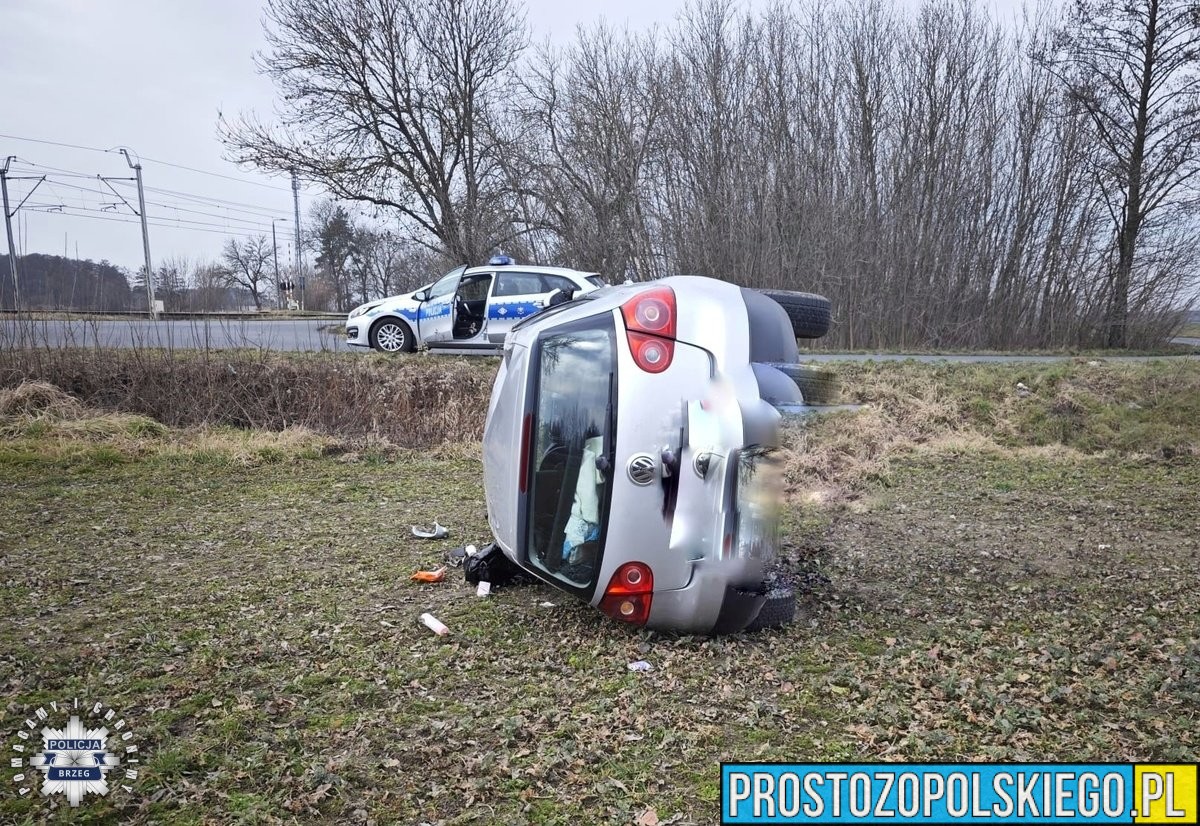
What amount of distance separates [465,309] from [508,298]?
2.75 feet

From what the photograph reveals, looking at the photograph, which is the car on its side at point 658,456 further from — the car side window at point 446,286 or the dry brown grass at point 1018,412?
the car side window at point 446,286

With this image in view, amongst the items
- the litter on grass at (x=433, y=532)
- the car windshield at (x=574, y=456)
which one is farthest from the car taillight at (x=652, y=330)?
the litter on grass at (x=433, y=532)

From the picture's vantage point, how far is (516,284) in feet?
→ 44.9

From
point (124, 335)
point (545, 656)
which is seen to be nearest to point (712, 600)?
point (545, 656)

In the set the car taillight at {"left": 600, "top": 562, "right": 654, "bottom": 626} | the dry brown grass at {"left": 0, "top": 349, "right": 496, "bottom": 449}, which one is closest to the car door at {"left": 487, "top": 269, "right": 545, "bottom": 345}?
the dry brown grass at {"left": 0, "top": 349, "right": 496, "bottom": 449}

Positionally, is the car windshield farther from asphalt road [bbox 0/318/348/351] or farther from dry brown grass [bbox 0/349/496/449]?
asphalt road [bbox 0/318/348/351]

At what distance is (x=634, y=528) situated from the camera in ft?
11.4

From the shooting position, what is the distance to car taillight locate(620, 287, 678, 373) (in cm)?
355

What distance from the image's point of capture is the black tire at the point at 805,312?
4801 millimetres

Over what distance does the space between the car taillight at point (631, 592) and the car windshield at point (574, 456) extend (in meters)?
0.10

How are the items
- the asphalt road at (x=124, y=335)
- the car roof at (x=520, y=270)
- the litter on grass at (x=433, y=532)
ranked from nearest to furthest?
the litter on grass at (x=433, y=532) → the asphalt road at (x=124, y=335) → the car roof at (x=520, y=270)

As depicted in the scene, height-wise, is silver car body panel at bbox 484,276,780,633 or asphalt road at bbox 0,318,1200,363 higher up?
asphalt road at bbox 0,318,1200,363

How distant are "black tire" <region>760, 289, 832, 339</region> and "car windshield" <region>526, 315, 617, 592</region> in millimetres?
1495

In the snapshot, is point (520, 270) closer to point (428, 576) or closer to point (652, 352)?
point (428, 576)
